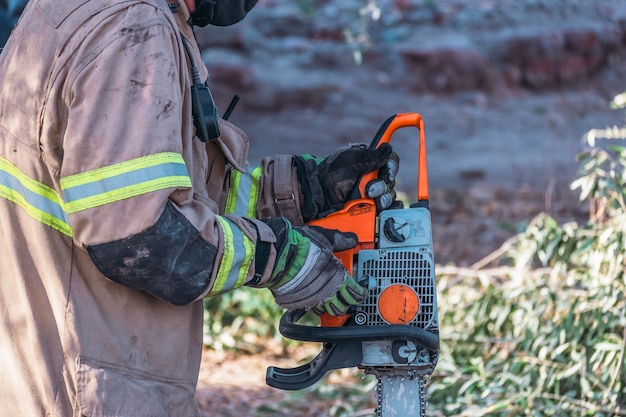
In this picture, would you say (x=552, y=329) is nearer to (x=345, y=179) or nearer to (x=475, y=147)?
(x=345, y=179)

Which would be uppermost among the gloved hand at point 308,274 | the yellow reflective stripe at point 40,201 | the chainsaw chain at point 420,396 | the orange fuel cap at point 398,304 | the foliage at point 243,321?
the yellow reflective stripe at point 40,201

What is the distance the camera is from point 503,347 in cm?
467

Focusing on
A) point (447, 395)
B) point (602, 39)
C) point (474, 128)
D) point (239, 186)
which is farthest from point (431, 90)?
point (239, 186)

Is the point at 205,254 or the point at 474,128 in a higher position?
the point at 474,128

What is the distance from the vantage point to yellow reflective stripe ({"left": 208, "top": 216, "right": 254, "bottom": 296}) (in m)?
2.23

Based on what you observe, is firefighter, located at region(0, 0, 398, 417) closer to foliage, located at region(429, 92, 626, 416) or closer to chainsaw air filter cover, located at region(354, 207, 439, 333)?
chainsaw air filter cover, located at region(354, 207, 439, 333)

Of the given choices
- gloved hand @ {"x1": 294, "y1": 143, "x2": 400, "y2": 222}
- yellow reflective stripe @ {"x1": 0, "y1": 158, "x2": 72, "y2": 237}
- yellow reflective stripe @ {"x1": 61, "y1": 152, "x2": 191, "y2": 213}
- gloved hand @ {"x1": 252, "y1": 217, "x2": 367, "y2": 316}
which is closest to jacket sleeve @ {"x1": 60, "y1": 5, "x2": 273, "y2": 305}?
yellow reflective stripe @ {"x1": 61, "y1": 152, "x2": 191, "y2": 213}

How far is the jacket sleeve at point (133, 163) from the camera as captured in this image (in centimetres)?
205

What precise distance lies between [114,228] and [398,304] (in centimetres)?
89

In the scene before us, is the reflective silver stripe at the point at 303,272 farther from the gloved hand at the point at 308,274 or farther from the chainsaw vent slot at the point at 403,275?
the chainsaw vent slot at the point at 403,275

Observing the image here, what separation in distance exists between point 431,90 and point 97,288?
9.74 m

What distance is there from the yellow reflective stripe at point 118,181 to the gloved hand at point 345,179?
2.76 feet

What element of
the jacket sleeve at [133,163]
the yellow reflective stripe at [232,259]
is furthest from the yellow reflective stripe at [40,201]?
the yellow reflective stripe at [232,259]

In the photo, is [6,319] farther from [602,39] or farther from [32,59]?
[602,39]
